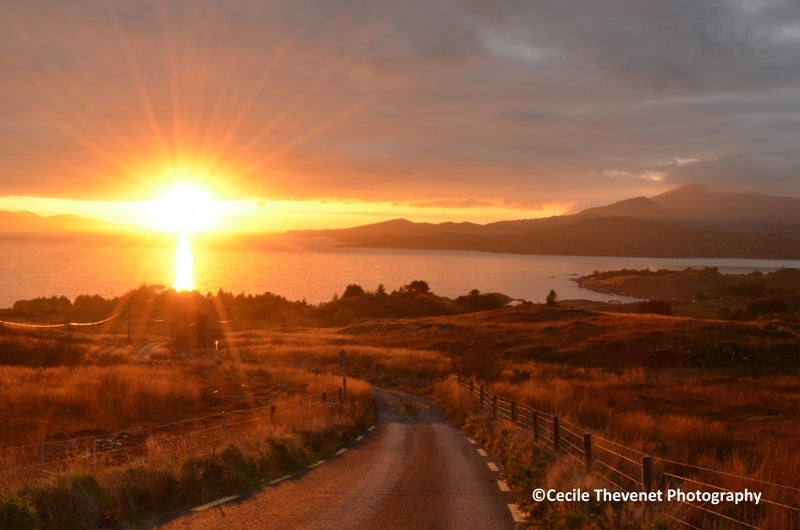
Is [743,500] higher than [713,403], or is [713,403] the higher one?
[743,500]

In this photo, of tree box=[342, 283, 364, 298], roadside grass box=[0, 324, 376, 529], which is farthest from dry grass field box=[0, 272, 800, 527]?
tree box=[342, 283, 364, 298]

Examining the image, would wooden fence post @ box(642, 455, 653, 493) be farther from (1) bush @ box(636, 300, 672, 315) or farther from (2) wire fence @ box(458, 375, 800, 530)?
(1) bush @ box(636, 300, 672, 315)

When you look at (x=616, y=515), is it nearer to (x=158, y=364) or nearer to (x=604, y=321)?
(x=158, y=364)

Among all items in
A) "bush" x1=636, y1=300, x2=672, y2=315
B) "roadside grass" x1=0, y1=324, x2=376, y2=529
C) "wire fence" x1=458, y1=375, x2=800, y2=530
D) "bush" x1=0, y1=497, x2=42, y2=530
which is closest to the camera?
"bush" x1=0, y1=497, x2=42, y2=530

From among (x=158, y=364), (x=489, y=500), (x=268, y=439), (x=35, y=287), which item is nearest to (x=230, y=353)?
(x=158, y=364)

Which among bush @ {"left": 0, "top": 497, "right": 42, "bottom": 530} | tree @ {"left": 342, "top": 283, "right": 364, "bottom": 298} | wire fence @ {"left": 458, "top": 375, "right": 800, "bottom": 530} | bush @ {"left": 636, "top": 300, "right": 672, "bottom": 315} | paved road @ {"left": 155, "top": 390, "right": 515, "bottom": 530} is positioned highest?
bush @ {"left": 0, "top": 497, "right": 42, "bottom": 530}

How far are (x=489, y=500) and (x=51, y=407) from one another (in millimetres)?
19685

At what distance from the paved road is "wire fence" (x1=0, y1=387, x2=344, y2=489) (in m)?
2.29

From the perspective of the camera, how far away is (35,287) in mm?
146500

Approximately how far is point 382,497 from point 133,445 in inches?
447

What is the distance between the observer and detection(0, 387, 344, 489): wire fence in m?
12.3

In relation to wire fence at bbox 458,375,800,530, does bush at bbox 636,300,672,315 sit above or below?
below

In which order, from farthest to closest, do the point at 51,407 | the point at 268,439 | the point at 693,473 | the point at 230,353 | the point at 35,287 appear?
the point at 35,287
the point at 230,353
the point at 51,407
the point at 268,439
the point at 693,473

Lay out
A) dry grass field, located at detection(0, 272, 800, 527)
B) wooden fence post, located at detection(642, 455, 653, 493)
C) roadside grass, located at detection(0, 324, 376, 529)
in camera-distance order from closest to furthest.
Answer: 1. wooden fence post, located at detection(642, 455, 653, 493)
2. roadside grass, located at detection(0, 324, 376, 529)
3. dry grass field, located at detection(0, 272, 800, 527)
